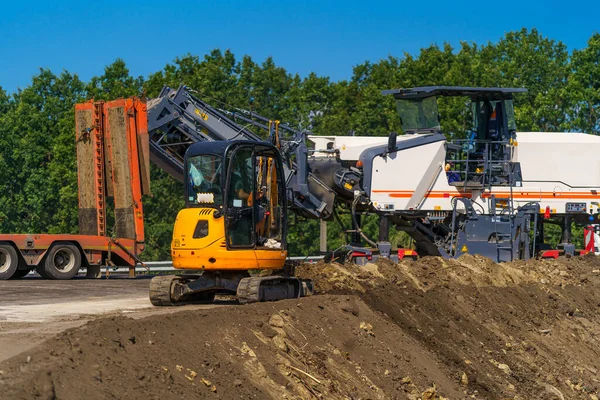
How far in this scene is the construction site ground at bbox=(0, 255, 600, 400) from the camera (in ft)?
34.2

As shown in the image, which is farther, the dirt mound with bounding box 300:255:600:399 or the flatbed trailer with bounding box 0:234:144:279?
the flatbed trailer with bounding box 0:234:144:279

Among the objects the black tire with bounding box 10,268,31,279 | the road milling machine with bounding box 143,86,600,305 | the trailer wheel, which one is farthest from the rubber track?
the black tire with bounding box 10,268,31,279

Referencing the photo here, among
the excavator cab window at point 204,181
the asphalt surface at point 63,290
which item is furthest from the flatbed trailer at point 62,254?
the excavator cab window at point 204,181

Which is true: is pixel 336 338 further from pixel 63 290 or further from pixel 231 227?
pixel 63 290

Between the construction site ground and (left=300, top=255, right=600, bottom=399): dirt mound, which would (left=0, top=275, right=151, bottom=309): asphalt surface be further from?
(left=300, top=255, right=600, bottom=399): dirt mound

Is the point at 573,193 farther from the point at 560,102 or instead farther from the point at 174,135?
the point at 560,102

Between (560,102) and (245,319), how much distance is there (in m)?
46.2

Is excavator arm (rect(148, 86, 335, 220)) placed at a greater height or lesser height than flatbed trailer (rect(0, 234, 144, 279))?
greater

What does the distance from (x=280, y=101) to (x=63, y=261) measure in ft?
140

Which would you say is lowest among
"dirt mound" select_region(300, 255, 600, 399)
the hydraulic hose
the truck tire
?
"dirt mound" select_region(300, 255, 600, 399)

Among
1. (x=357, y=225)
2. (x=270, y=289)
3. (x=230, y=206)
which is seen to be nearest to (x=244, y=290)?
(x=270, y=289)

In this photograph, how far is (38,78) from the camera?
62.9 m

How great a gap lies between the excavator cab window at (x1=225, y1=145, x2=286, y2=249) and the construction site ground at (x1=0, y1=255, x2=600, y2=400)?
1.38 m

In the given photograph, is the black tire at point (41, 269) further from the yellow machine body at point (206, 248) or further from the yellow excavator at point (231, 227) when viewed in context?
the yellow machine body at point (206, 248)
